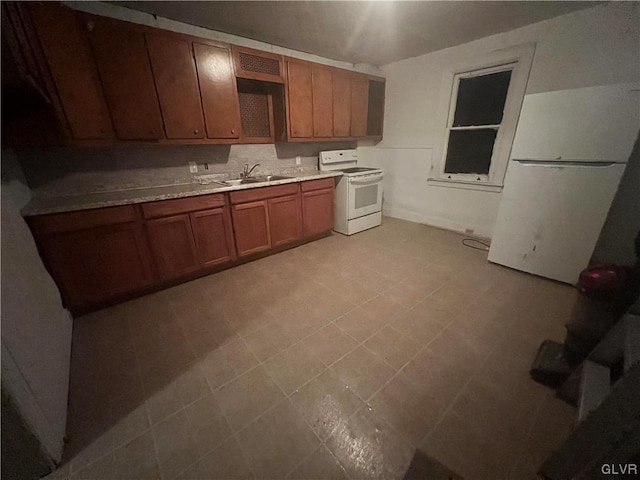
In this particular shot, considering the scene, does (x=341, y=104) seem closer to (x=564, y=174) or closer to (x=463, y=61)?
(x=463, y=61)

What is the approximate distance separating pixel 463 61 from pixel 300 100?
2149mm

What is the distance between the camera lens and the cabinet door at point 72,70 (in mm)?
1696

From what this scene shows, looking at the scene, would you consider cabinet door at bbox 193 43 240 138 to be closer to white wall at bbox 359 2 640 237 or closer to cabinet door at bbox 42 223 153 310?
cabinet door at bbox 42 223 153 310

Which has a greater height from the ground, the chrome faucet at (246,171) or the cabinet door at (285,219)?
the chrome faucet at (246,171)

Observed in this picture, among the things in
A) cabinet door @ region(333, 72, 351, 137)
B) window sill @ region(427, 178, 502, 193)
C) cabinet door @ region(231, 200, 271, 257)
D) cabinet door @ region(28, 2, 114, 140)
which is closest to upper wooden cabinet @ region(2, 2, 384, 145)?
cabinet door @ region(28, 2, 114, 140)

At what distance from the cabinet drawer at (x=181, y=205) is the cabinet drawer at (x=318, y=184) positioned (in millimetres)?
1048

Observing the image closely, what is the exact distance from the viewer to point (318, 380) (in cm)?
148

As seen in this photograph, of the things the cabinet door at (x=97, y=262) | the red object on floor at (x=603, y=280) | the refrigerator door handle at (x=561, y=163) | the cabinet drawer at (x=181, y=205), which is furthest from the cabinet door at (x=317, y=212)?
the red object on floor at (x=603, y=280)

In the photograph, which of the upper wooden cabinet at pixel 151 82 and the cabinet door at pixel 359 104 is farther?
the cabinet door at pixel 359 104

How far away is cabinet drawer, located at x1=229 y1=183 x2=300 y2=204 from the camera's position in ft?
8.48

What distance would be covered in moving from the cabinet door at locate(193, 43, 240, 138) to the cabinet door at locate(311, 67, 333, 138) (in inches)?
43.5

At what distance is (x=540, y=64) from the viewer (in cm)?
266

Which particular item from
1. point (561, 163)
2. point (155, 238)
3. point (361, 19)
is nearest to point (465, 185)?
point (561, 163)

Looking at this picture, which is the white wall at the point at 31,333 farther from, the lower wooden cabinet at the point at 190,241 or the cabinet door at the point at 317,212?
the cabinet door at the point at 317,212
